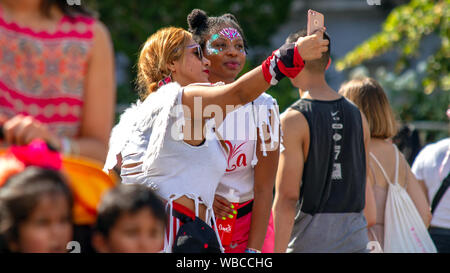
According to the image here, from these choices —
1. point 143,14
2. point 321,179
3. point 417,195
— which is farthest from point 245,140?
point 143,14

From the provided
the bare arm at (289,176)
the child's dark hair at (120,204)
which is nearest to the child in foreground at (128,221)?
the child's dark hair at (120,204)

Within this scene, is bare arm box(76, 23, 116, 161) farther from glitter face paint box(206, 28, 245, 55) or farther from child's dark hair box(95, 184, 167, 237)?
glitter face paint box(206, 28, 245, 55)

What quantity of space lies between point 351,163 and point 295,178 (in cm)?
37

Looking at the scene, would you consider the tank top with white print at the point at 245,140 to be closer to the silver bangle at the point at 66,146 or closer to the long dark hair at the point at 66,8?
the long dark hair at the point at 66,8

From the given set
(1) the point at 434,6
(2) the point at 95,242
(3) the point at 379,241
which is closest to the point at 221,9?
(1) the point at 434,6

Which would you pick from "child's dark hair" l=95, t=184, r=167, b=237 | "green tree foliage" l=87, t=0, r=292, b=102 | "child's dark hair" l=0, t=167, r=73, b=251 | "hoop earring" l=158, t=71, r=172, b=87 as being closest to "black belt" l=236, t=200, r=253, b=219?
"hoop earring" l=158, t=71, r=172, b=87

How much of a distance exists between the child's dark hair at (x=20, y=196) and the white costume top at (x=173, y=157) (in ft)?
3.83

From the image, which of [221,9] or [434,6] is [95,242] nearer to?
[434,6]

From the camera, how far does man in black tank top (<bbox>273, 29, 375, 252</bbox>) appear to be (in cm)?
383

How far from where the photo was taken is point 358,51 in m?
10.1

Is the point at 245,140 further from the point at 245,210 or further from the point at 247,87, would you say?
the point at 247,87

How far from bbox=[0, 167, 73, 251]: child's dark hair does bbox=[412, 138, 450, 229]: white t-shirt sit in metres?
3.63

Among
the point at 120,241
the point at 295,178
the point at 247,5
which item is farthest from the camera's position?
the point at 247,5

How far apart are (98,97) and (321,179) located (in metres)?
2.18
